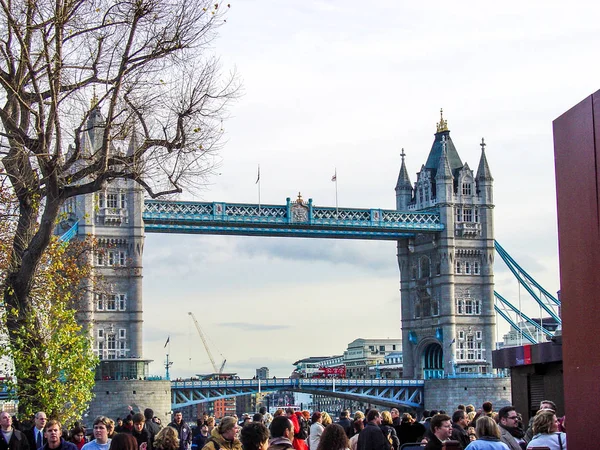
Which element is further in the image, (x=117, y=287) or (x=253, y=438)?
(x=117, y=287)

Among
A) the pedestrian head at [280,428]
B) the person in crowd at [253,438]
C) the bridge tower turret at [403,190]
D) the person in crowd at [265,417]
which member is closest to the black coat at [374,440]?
the person in crowd at [265,417]

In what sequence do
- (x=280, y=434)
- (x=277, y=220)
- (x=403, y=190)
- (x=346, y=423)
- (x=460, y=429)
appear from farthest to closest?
(x=403, y=190)
(x=277, y=220)
(x=346, y=423)
(x=460, y=429)
(x=280, y=434)

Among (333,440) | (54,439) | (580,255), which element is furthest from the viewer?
(54,439)

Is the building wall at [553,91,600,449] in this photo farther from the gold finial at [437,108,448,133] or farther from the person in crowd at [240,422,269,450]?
the gold finial at [437,108,448,133]

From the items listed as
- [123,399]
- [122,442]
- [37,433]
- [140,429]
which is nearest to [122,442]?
[122,442]

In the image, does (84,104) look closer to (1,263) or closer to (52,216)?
(52,216)

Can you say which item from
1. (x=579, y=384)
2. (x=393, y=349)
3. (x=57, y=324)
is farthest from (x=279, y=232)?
(x=393, y=349)

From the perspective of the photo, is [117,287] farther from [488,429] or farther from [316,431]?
[488,429]

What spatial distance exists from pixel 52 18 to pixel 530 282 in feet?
252

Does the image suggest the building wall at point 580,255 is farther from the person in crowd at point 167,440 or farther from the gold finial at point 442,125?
the gold finial at point 442,125

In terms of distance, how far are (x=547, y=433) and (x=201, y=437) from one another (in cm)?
936

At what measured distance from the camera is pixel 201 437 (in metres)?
19.2

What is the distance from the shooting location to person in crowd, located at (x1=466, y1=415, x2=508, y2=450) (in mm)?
9930

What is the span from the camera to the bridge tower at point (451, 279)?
80.1 meters
